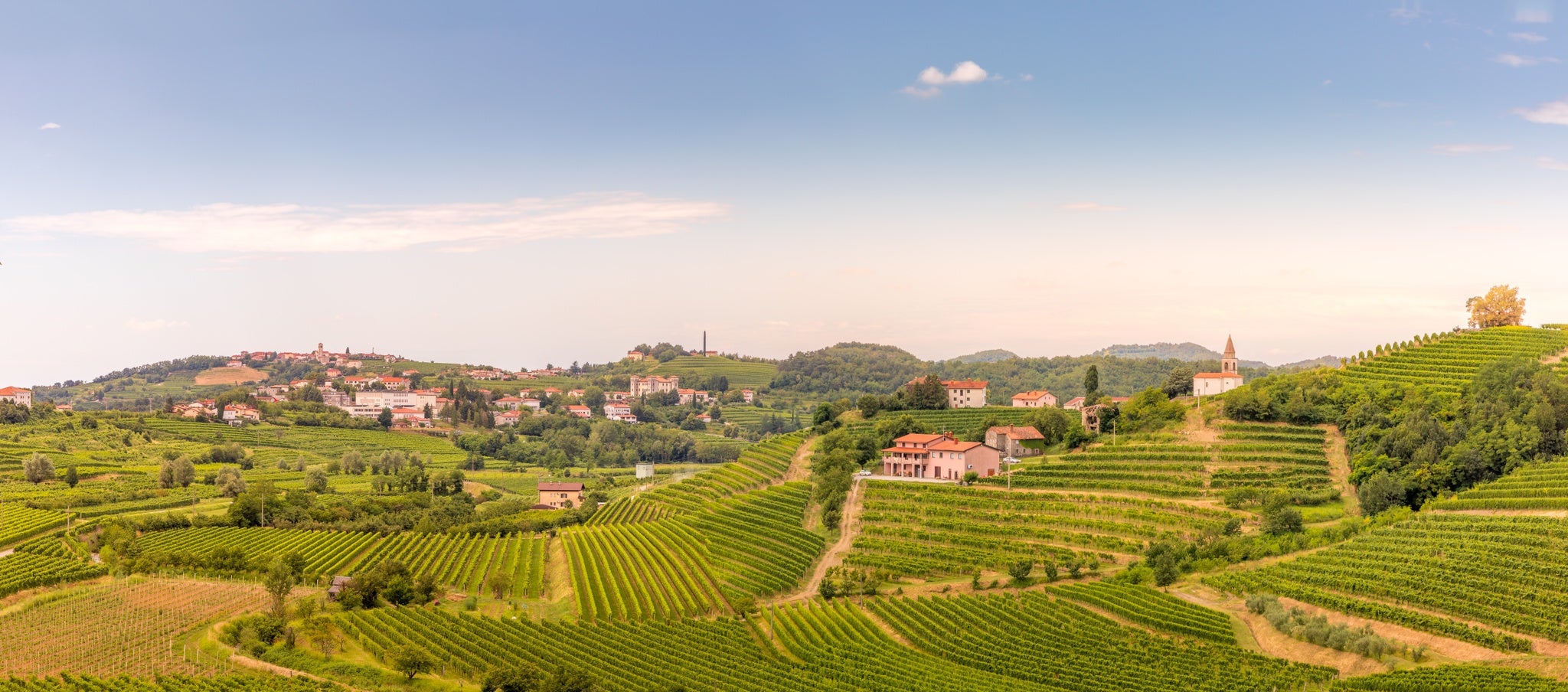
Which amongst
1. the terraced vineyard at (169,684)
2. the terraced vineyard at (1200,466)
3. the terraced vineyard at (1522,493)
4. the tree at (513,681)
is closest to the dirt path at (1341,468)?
the terraced vineyard at (1200,466)

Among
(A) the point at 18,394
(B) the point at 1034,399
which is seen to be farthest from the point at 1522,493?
(A) the point at 18,394

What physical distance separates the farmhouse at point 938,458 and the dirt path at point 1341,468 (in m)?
14.7

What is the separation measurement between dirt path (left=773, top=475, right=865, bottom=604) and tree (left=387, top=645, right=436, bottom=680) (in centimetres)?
1385

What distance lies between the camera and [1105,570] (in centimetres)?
4197

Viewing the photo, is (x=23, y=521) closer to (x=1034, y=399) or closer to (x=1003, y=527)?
(x=1003, y=527)

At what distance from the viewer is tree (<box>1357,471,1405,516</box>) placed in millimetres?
42031

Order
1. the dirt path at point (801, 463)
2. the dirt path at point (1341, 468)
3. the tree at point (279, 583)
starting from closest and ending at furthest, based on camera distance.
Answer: the tree at point (279, 583)
the dirt path at point (1341, 468)
the dirt path at point (801, 463)

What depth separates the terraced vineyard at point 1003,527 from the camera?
4359 centimetres

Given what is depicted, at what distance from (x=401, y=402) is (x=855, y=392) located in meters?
57.2

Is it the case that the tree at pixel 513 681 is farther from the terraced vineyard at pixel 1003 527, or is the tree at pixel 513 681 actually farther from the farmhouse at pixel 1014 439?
the farmhouse at pixel 1014 439

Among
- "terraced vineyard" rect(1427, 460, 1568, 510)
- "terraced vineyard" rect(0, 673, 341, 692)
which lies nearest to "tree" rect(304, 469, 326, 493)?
"terraced vineyard" rect(0, 673, 341, 692)

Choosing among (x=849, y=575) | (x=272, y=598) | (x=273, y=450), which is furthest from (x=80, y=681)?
(x=273, y=450)

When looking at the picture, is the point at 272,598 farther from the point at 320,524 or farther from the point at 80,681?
the point at 320,524

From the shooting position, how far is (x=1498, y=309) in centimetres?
5984
